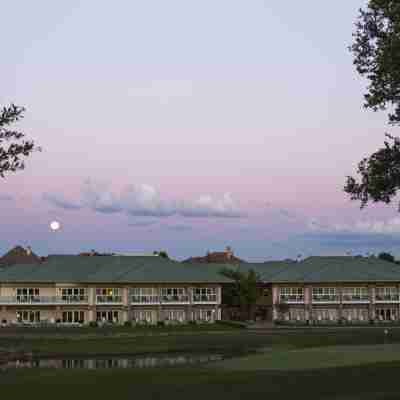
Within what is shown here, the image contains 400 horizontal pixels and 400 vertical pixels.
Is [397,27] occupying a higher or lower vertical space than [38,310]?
higher

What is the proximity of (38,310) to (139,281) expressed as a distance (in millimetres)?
13285

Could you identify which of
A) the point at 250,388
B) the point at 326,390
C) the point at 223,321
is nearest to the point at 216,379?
the point at 250,388

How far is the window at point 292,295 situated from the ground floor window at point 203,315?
10445mm

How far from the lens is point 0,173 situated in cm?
3269

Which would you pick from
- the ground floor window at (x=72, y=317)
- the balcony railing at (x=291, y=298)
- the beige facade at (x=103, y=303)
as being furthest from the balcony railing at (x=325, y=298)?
the ground floor window at (x=72, y=317)

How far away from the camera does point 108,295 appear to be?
113938 mm

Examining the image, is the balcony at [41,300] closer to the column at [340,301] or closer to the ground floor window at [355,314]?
the column at [340,301]

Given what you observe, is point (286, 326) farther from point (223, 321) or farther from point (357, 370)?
point (357, 370)

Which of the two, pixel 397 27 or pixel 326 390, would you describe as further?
pixel 326 390

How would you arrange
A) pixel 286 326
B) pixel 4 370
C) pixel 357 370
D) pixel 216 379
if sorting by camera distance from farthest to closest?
1. pixel 286 326
2. pixel 4 370
3. pixel 357 370
4. pixel 216 379

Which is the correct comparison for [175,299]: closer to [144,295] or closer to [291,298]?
[144,295]

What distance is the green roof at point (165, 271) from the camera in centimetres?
11425

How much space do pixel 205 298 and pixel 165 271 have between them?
6.35 metres

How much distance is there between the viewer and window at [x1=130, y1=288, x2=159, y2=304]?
376 ft
